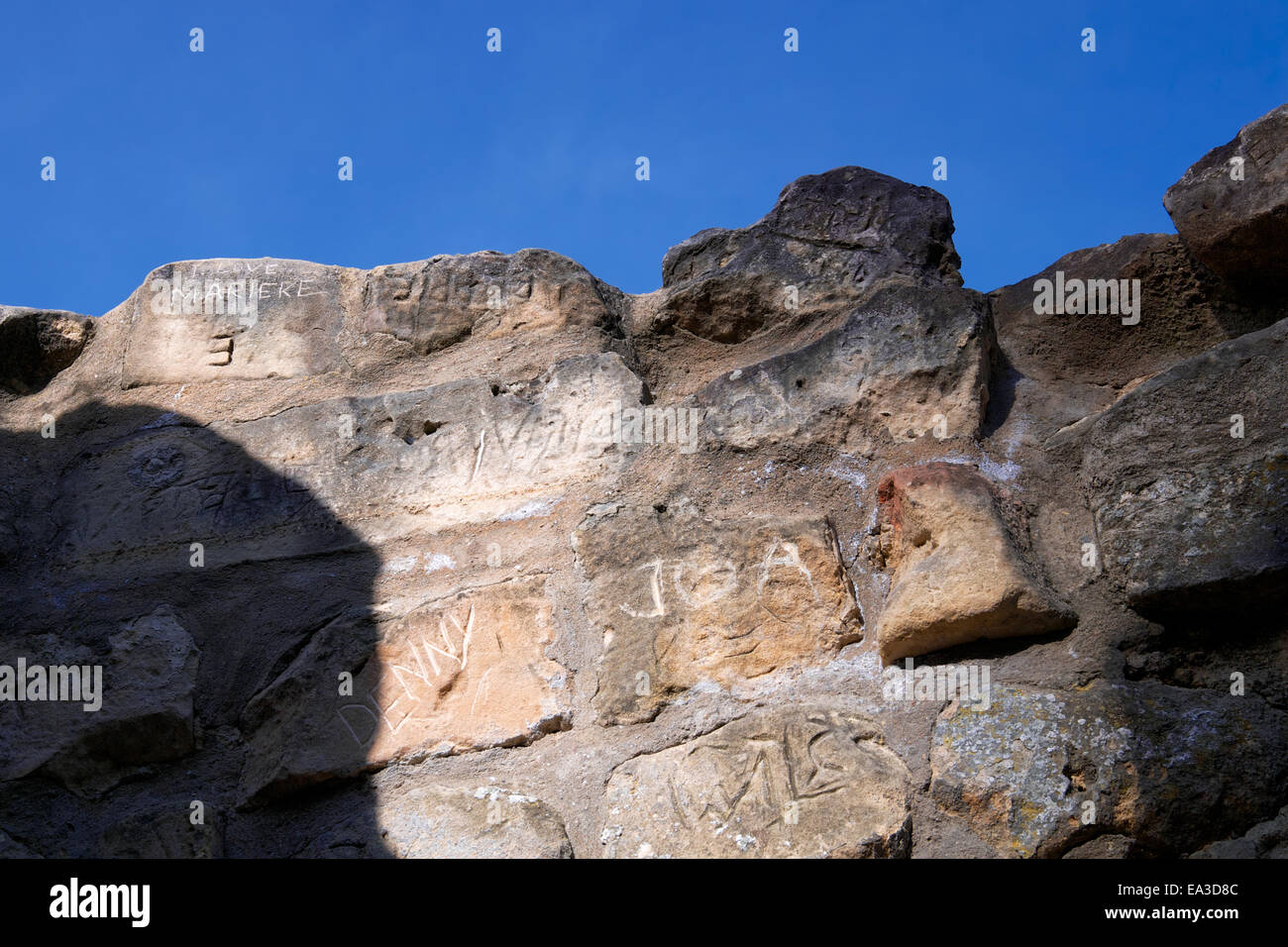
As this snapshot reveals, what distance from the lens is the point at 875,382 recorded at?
8.04 feet

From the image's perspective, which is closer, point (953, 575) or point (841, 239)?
point (953, 575)

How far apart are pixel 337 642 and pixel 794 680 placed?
31.5 inches

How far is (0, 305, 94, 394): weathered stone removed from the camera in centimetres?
290

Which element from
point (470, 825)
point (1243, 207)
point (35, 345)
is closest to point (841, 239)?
point (1243, 207)

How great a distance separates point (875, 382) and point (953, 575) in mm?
479

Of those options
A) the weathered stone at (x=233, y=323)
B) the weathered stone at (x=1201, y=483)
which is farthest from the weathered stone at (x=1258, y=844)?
the weathered stone at (x=233, y=323)

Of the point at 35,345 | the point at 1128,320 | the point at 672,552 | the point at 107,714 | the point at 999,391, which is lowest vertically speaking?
the point at 107,714

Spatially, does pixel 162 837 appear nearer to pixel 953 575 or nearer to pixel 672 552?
pixel 672 552

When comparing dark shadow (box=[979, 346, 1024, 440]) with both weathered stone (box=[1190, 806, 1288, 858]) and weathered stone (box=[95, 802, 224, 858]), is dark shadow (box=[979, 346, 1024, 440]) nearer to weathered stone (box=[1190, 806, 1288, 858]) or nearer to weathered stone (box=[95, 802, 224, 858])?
weathered stone (box=[1190, 806, 1288, 858])

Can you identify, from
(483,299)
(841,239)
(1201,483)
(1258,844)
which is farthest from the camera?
(483,299)

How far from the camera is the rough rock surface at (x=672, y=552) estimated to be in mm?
1959

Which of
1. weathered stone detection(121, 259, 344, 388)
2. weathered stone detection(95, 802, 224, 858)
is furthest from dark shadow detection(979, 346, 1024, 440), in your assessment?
weathered stone detection(95, 802, 224, 858)
